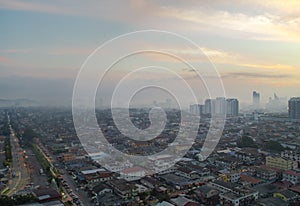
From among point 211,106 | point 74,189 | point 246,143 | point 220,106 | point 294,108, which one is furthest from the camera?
point 220,106

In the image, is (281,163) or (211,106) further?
(211,106)

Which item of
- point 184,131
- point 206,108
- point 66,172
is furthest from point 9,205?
point 206,108

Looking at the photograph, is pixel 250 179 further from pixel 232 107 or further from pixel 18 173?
pixel 232 107

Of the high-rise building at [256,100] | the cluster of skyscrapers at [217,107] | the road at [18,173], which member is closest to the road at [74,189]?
the road at [18,173]

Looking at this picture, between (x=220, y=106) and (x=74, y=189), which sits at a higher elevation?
(x=220, y=106)

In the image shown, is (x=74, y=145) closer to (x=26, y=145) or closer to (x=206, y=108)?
A: (x=26, y=145)

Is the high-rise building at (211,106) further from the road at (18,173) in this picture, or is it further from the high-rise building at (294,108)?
the road at (18,173)

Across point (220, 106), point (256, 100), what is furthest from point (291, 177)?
point (256, 100)

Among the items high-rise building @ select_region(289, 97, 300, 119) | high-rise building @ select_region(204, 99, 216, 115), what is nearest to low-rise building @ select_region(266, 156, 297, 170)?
high-rise building @ select_region(289, 97, 300, 119)

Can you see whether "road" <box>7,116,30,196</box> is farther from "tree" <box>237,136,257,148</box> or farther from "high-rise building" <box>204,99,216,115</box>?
"high-rise building" <box>204,99,216,115</box>
